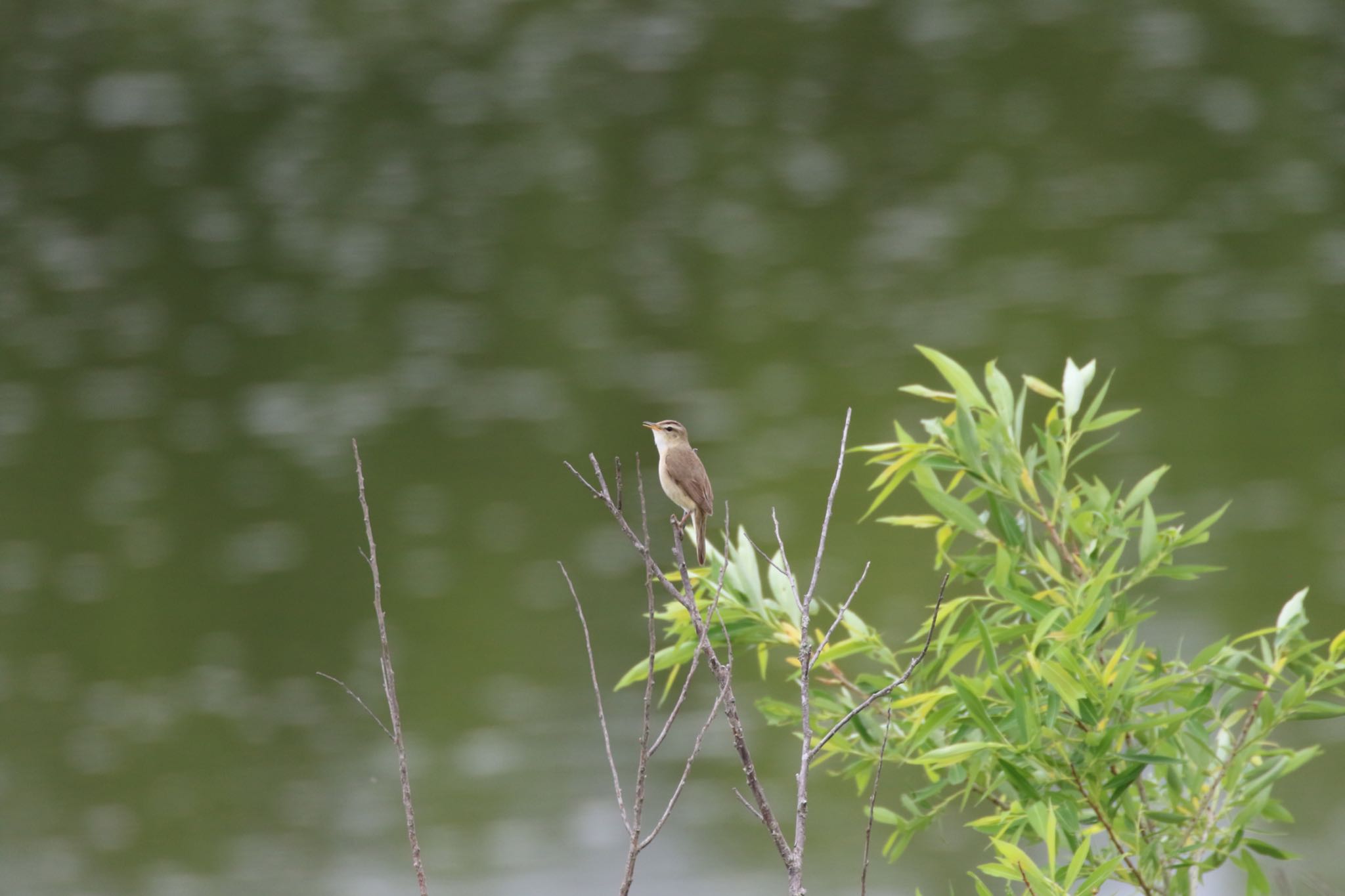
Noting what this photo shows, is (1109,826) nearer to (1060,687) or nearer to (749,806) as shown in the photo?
(1060,687)

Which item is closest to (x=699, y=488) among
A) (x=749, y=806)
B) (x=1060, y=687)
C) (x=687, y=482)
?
(x=687, y=482)

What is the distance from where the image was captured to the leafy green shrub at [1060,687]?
1313mm

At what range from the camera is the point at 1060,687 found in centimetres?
127

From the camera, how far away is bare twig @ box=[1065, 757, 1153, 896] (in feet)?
4.21

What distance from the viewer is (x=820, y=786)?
432cm

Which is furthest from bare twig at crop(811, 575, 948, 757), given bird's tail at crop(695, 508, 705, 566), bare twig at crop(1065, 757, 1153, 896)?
bird's tail at crop(695, 508, 705, 566)

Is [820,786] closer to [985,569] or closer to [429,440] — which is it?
[429,440]

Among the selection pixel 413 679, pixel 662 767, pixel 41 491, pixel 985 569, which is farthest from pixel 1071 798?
pixel 41 491

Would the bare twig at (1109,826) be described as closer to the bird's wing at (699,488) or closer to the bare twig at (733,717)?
the bare twig at (733,717)

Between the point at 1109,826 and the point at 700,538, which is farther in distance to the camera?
the point at 700,538

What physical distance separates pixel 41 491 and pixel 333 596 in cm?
151

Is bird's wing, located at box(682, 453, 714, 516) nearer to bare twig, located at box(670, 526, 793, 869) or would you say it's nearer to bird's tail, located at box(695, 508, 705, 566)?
bird's tail, located at box(695, 508, 705, 566)

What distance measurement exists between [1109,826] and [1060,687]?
16 centimetres

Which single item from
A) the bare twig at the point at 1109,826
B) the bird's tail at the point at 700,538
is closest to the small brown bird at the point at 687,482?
the bird's tail at the point at 700,538
